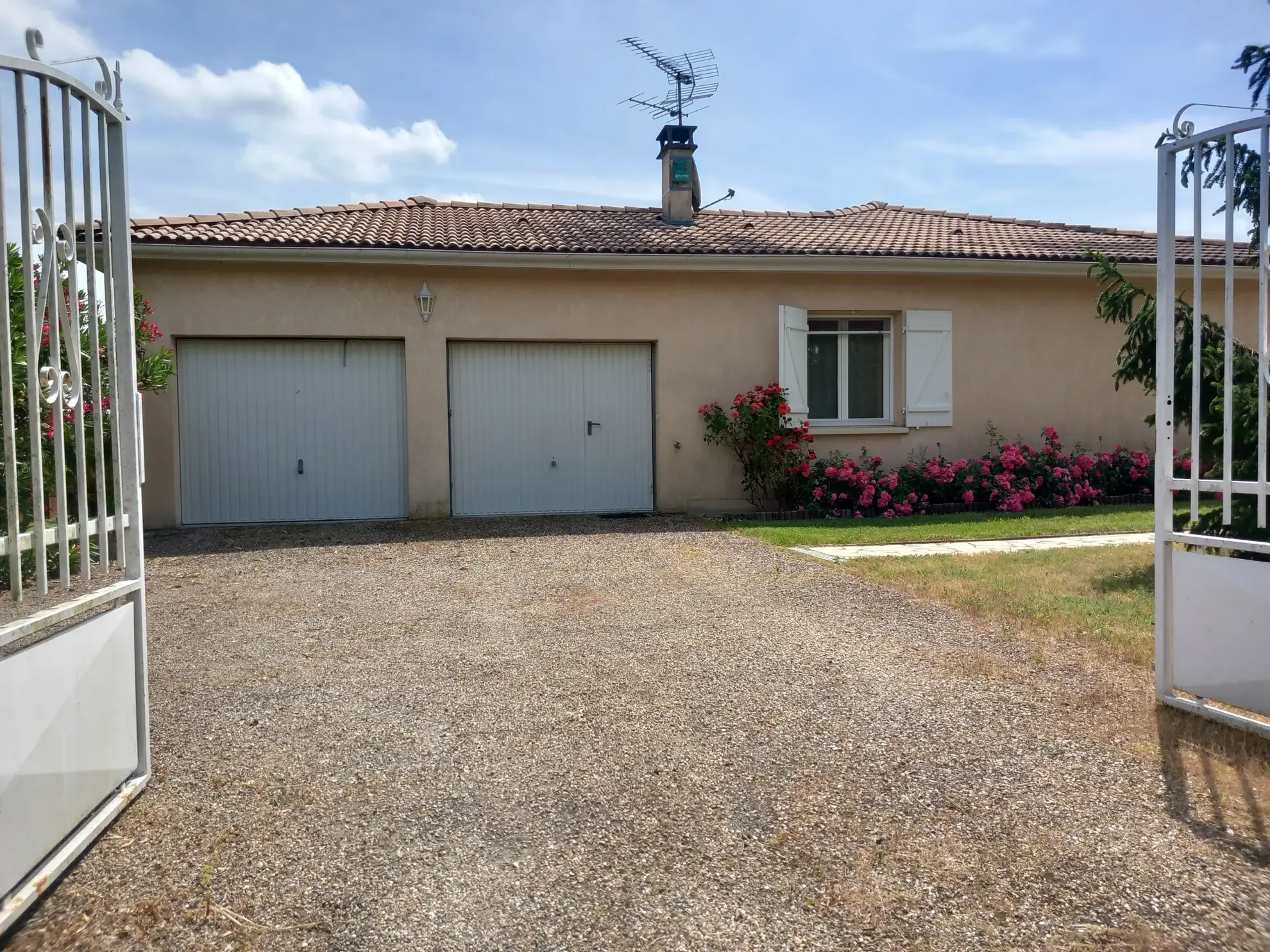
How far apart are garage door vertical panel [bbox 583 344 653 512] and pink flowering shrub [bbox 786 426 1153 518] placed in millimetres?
1788

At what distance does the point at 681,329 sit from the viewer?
10.6 m

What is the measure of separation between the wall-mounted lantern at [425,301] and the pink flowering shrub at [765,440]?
3.18m

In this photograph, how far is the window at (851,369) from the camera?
11328mm

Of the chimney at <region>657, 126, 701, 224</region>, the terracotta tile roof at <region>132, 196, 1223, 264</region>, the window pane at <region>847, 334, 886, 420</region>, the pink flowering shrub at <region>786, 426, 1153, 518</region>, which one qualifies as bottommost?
the pink flowering shrub at <region>786, 426, 1153, 518</region>

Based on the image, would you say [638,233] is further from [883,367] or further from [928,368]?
[928,368]

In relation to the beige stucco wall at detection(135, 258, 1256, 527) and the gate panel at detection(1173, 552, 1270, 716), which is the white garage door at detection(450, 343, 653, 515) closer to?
the beige stucco wall at detection(135, 258, 1256, 527)

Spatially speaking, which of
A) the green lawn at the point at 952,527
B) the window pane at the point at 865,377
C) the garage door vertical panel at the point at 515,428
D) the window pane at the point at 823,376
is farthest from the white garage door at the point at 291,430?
the window pane at the point at 865,377

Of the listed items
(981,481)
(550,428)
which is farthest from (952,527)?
(550,428)

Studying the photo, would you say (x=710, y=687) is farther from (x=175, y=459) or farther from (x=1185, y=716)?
(x=175, y=459)

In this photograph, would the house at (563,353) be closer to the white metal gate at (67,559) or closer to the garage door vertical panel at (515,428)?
the garage door vertical panel at (515,428)

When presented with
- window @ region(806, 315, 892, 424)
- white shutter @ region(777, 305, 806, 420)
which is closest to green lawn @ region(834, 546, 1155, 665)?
white shutter @ region(777, 305, 806, 420)

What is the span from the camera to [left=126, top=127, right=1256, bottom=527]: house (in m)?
9.74

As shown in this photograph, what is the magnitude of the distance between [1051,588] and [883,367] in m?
5.84

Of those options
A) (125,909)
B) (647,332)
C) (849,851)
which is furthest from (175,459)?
(849,851)
